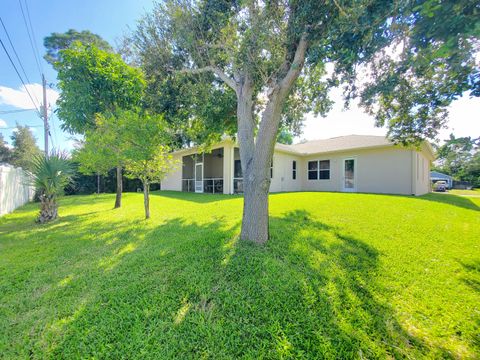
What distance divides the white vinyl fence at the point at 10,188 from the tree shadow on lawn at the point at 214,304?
20.0 feet

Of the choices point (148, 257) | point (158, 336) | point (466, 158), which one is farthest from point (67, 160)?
point (466, 158)

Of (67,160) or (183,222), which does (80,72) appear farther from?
(183,222)

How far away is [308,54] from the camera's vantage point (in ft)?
12.0

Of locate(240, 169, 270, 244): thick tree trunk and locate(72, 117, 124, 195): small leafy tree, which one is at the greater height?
locate(72, 117, 124, 195): small leafy tree

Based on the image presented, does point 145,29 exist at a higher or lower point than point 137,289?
higher

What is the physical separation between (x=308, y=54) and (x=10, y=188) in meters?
11.9

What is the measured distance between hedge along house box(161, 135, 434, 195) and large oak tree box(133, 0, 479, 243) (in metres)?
5.94

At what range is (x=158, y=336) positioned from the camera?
2014mm

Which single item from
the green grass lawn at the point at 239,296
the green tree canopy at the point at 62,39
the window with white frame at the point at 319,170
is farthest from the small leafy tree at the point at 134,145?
the green tree canopy at the point at 62,39

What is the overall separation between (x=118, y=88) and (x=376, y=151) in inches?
570

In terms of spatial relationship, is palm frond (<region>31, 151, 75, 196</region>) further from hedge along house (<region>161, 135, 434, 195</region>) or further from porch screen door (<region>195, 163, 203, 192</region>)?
porch screen door (<region>195, 163, 203, 192</region>)

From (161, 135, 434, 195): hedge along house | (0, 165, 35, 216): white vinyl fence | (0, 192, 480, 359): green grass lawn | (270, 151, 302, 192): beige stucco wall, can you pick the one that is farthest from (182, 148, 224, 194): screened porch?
(0, 192, 480, 359): green grass lawn

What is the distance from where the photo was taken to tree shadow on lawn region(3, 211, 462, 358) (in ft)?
6.29

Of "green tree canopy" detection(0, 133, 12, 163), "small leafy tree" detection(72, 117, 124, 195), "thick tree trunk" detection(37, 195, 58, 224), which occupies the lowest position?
"thick tree trunk" detection(37, 195, 58, 224)
